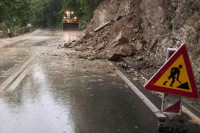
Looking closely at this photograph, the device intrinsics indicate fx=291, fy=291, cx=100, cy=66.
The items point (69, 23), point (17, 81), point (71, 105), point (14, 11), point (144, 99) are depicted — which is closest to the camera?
point (71, 105)

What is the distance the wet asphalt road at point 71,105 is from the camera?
16.7ft

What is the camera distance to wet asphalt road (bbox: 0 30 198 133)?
5078 millimetres

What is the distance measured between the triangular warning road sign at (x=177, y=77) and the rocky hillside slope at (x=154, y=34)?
3731 mm

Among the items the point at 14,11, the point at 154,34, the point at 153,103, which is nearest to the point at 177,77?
the point at 153,103

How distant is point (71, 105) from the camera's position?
6.39 m

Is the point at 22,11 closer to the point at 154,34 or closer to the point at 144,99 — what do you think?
the point at 154,34

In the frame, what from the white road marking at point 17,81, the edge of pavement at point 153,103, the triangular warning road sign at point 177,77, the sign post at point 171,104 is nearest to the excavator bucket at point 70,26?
the white road marking at point 17,81

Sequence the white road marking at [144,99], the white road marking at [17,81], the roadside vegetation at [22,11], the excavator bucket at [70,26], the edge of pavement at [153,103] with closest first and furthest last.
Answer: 1. the edge of pavement at [153,103]
2. the white road marking at [144,99]
3. the white road marking at [17,81]
4. the roadside vegetation at [22,11]
5. the excavator bucket at [70,26]

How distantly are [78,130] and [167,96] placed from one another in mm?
1592

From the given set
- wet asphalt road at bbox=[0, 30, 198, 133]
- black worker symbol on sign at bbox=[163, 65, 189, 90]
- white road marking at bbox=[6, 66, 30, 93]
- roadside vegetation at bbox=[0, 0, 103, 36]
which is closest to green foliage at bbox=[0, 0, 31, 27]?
roadside vegetation at bbox=[0, 0, 103, 36]

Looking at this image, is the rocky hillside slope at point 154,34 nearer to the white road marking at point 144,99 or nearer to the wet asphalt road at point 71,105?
the white road marking at point 144,99

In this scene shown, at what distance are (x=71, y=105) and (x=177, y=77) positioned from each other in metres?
2.69

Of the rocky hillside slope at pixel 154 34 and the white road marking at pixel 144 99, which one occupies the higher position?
the rocky hillside slope at pixel 154 34

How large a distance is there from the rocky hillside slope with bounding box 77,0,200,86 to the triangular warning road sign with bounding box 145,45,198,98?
12.2ft
